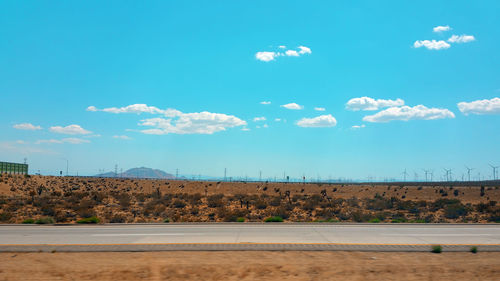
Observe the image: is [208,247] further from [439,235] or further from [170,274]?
[439,235]

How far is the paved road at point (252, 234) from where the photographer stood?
13609 mm

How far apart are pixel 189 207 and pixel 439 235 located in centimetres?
2416

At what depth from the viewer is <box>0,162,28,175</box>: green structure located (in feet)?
238

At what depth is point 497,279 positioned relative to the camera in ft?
29.7

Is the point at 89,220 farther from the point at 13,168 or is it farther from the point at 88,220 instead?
the point at 13,168

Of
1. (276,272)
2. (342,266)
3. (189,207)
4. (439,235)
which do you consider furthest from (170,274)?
(189,207)

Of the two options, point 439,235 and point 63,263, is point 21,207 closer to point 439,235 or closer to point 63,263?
point 63,263

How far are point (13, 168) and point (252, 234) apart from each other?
7732 cm

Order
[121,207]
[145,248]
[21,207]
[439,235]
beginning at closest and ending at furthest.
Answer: [145,248] → [439,235] → [21,207] → [121,207]

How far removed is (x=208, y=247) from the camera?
12211mm

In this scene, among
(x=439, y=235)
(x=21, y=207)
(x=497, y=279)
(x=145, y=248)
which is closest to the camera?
(x=497, y=279)

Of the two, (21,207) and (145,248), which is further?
(21,207)

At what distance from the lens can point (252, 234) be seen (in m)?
15.6

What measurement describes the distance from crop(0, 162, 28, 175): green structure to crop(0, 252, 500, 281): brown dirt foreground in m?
71.7
